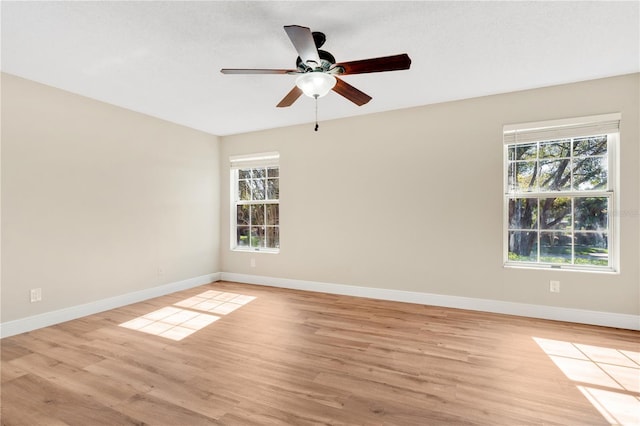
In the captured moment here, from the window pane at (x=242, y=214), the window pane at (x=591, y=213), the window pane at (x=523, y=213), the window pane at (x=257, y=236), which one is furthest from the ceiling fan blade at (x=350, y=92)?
the window pane at (x=242, y=214)

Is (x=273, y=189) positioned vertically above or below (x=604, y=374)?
above

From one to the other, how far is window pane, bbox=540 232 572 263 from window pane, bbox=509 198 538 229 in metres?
0.17

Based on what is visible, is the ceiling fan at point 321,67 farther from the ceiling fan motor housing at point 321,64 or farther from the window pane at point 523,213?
the window pane at point 523,213

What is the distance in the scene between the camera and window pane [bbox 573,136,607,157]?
3268 millimetres

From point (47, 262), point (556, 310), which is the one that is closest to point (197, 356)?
point (47, 262)

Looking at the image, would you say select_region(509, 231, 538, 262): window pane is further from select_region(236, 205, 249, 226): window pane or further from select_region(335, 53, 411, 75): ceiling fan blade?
select_region(236, 205, 249, 226): window pane

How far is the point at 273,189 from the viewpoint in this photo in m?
5.10

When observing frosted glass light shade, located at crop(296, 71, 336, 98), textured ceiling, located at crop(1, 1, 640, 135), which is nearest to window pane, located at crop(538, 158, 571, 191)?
textured ceiling, located at crop(1, 1, 640, 135)

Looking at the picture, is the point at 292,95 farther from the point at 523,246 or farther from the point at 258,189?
the point at 523,246

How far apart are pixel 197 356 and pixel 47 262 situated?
2059mm

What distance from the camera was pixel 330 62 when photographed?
2.27 meters

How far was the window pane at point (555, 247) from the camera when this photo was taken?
134 inches

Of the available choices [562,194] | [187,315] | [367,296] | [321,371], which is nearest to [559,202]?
[562,194]

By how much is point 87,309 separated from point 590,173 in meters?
5.72
